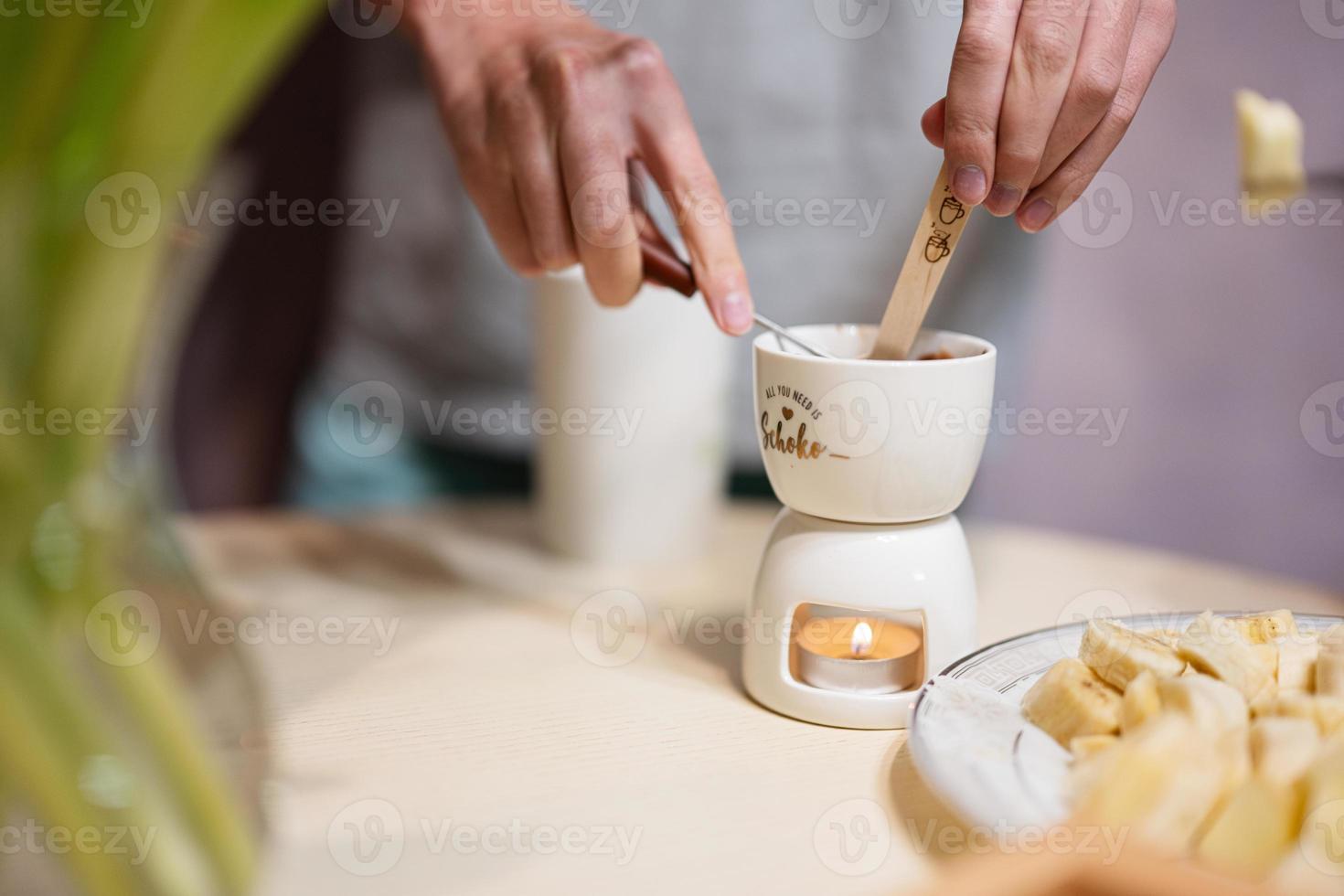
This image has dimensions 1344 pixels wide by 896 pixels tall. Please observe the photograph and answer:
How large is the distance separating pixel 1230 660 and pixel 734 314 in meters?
0.35

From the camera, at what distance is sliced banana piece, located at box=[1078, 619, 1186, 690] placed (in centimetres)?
59

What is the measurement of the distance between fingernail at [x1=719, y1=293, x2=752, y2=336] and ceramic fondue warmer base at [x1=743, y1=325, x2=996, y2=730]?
0.11 ft

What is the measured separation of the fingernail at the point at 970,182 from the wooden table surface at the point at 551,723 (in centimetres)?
31

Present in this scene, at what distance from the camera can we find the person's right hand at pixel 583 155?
2.54ft

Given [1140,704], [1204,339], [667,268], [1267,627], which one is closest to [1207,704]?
[1140,704]

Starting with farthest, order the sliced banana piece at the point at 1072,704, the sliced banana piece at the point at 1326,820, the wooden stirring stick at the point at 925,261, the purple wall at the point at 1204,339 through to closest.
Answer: the purple wall at the point at 1204,339 < the wooden stirring stick at the point at 925,261 < the sliced banana piece at the point at 1072,704 < the sliced banana piece at the point at 1326,820

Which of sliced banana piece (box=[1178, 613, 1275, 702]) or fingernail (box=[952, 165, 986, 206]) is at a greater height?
fingernail (box=[952, 165, 986, 206])

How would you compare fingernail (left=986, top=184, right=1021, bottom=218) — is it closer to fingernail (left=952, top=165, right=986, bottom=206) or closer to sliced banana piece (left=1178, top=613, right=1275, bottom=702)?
fingernail (left=952, top=165, right=986, bottom=206)

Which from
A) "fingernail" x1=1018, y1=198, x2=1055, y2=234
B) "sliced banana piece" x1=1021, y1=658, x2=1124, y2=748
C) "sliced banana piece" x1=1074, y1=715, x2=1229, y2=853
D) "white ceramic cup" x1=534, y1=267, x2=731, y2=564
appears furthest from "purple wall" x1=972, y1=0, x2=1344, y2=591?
"sliced banana piece" x1=1074, y1=715, x2=1229, y2=853

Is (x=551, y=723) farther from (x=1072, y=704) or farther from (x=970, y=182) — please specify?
(x=970, y=182)

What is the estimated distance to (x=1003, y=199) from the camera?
0.70 metres

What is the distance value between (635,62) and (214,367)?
1171 mm

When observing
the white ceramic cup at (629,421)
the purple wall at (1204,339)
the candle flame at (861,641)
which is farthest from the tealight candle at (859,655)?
the purple wall at (1204,339)

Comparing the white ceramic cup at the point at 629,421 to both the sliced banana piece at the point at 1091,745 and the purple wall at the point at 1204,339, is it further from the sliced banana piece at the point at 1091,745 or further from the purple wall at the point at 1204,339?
the purple wall at the point at 1204,339
